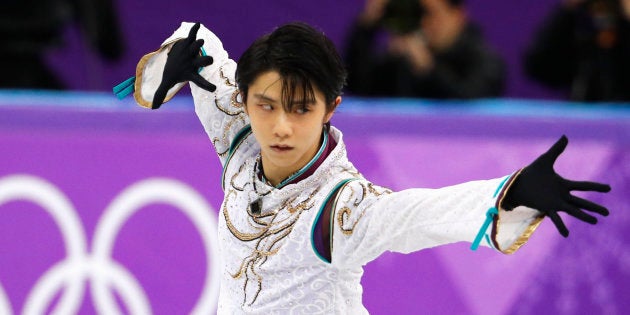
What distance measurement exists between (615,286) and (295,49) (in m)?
2.03

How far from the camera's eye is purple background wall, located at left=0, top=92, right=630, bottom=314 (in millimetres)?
4258

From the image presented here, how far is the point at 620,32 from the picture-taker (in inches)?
207

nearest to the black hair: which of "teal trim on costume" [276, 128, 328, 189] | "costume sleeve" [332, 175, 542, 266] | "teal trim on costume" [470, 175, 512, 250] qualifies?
"teal trim on costume" [276, 128, 328, 189]

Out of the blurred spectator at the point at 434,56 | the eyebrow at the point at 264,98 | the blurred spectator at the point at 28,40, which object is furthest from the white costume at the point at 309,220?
the blurred spectator at the point at 28,40

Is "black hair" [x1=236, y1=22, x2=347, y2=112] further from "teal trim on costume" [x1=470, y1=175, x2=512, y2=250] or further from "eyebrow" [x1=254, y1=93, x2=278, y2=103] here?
"teal trim on costume" [x1=470, y1=175, x2=512, y2=250]

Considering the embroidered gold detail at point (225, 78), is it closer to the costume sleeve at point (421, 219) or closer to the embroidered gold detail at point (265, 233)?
the embroidered gold detail at point (265, 233)

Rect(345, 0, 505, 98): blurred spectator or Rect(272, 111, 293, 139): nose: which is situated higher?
Rect(345, 0, 505, 98): blurred spectator

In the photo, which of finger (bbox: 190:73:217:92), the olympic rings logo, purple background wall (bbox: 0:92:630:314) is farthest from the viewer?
the olympic rings logo

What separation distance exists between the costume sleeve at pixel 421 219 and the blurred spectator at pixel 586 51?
9.25 feet

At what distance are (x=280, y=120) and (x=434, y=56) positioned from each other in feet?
9.24

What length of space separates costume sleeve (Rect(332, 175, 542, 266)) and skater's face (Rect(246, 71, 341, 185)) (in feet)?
0.50

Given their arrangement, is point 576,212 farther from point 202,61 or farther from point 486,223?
point 202,61

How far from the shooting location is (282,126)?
2.70m

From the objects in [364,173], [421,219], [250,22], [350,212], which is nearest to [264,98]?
[350,212]
